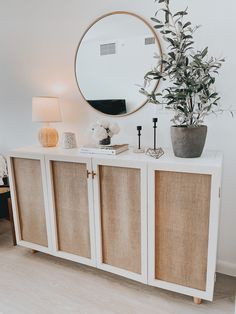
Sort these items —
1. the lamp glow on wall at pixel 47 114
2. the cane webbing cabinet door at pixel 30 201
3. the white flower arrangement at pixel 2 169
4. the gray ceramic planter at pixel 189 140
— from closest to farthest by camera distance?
1. the gray ceramic planter at pixel 189 140
2. the cane webbing cabinet door at pixel 30 201
3. the lamp glow on wall at pixel 47 114
4. the white flower arrangement at pixel 2 169

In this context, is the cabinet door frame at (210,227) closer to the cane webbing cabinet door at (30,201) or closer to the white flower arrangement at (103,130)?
the white flower arrangement at (103,130)

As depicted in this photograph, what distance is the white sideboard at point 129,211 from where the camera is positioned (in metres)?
1.53

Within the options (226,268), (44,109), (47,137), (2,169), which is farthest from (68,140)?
(226,268)

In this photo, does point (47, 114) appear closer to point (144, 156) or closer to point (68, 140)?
point (68, 140)

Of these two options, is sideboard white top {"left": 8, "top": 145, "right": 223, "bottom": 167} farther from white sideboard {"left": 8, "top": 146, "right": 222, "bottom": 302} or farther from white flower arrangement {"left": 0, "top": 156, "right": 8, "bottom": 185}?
white flower arrangement {"left": 0, "top": 156, "right": 8, "bottom": 185}

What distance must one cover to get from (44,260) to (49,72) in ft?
5.50

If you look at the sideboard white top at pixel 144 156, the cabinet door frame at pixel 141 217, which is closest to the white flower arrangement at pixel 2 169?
the sideboard white top at pixel 144 156

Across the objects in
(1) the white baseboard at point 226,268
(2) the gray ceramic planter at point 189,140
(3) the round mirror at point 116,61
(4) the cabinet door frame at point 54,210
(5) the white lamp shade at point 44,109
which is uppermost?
(3) the round mirror at point 116,61

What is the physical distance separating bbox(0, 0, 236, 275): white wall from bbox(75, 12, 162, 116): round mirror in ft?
0.24

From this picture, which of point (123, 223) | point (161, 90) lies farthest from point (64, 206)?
point (161, 90)

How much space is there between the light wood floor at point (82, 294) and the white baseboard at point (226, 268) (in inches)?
1.6

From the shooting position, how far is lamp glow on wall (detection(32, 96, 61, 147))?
2164 mm

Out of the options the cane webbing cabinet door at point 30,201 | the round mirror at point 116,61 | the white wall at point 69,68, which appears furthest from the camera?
the cane webbing cabinet door at point 30,201

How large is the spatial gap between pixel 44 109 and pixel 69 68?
436mm
